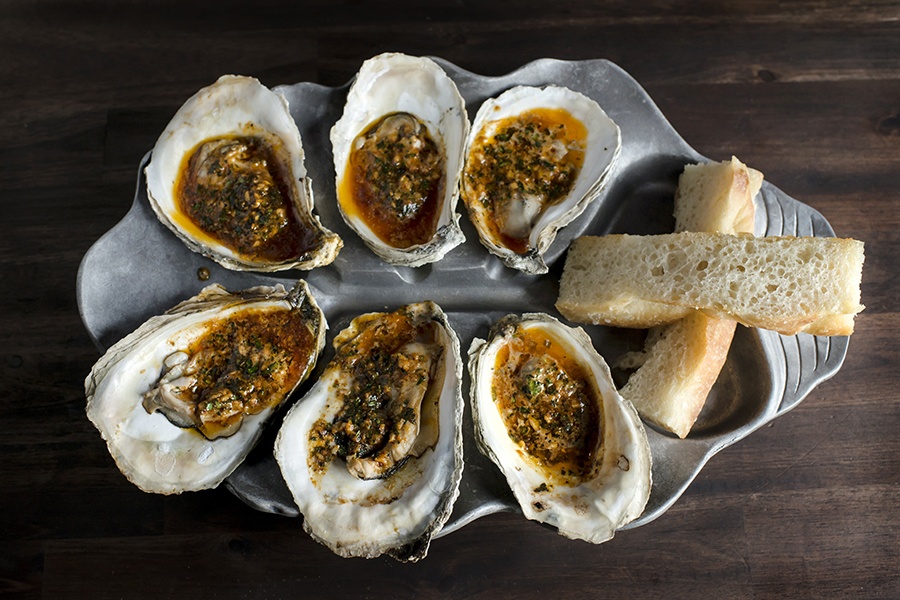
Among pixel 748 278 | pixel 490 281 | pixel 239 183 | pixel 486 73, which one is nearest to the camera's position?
pixel 748 278

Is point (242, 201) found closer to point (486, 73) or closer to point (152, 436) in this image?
point (152, 436)

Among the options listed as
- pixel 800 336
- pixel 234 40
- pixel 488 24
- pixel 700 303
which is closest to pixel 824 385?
pixel 800 336

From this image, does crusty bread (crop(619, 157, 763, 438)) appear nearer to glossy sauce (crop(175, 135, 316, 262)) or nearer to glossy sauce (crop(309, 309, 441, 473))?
glossy sauce (crop(309, 309, 441, 473))

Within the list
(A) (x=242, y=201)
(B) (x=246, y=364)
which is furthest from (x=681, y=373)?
(A) (x=242, y=201)

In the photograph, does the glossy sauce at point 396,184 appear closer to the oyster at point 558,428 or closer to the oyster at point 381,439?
the oyster at point 381,439

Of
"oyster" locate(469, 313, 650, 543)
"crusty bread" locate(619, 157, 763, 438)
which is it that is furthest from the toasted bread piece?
"oyster" locate(469, 313, 650, 543)

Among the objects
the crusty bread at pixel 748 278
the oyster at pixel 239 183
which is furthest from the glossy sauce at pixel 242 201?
the crusty bread at pixel 748 278
